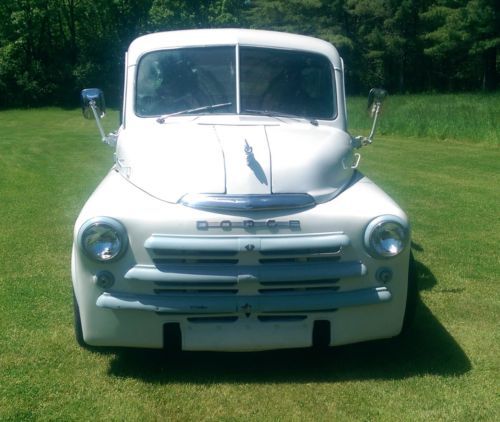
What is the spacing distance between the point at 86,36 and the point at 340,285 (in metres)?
46.2

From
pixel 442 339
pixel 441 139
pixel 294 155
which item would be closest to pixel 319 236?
pixel 294 155

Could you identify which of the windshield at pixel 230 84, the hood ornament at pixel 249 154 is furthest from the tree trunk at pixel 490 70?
the hood ornament at pixel 249 154

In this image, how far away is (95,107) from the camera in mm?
6148

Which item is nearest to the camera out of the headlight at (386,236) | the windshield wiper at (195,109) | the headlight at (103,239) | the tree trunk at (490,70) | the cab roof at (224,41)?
the headlight at (103,239)

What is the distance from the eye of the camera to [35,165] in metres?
14.6

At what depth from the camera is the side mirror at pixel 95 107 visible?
6.10m

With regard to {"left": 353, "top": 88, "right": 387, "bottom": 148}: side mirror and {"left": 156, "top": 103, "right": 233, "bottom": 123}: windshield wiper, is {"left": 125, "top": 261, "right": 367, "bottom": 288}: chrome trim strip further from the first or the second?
{"left": 353, "top": 88, "right": 387, "bottom": 148}: side mirror

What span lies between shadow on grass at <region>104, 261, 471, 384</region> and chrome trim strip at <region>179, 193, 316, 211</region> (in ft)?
3.36

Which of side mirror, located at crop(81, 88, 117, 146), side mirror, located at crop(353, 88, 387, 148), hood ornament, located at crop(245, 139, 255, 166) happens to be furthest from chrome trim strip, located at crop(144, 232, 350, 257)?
side mirror, located at crop(81, 88, 117, 146)

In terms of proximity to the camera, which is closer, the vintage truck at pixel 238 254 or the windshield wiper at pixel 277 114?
the vintage truck at pixel 238 254

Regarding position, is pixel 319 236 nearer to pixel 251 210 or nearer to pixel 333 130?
pixel 251 210

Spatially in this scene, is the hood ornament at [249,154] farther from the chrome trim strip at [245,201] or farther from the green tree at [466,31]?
the green tree at [466,31]

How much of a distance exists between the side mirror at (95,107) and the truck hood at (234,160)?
79 cm

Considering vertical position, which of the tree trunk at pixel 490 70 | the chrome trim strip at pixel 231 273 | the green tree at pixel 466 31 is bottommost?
the tree trunk at pixel 490 70
